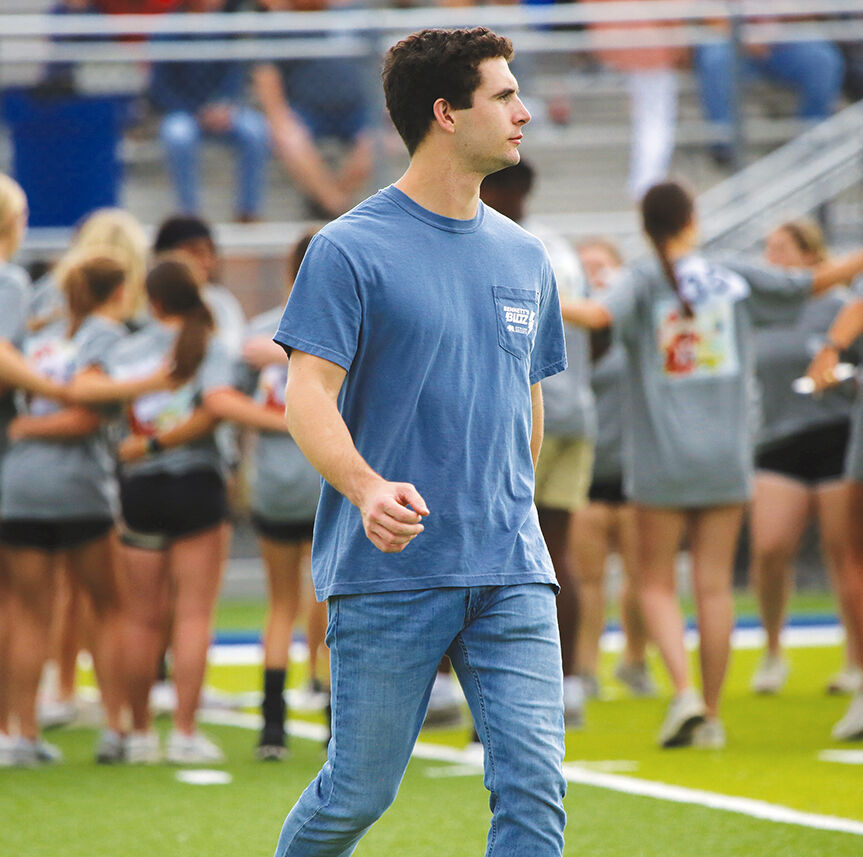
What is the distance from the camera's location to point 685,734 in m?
6.67

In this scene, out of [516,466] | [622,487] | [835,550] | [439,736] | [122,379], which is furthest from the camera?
[622,487]

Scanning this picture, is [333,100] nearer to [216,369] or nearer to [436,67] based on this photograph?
[216,369]

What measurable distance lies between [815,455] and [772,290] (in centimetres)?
159

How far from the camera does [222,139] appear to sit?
39.0 ft

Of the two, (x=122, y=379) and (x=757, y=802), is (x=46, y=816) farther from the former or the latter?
(x=757, y=802)

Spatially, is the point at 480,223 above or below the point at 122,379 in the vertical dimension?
above

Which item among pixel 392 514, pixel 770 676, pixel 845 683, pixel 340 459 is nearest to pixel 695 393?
pixel 770 676

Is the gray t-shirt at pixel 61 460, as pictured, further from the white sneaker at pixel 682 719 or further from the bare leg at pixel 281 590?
the white sneaker at pixel 682 719

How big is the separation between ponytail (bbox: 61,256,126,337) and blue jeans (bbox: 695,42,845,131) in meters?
6.19

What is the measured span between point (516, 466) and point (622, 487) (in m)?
5.27

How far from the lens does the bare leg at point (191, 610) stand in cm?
658

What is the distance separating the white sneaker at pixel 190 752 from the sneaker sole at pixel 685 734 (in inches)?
70.9

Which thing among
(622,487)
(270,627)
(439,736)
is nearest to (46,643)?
(270,627)

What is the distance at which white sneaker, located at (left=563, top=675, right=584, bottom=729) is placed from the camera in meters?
7.13
